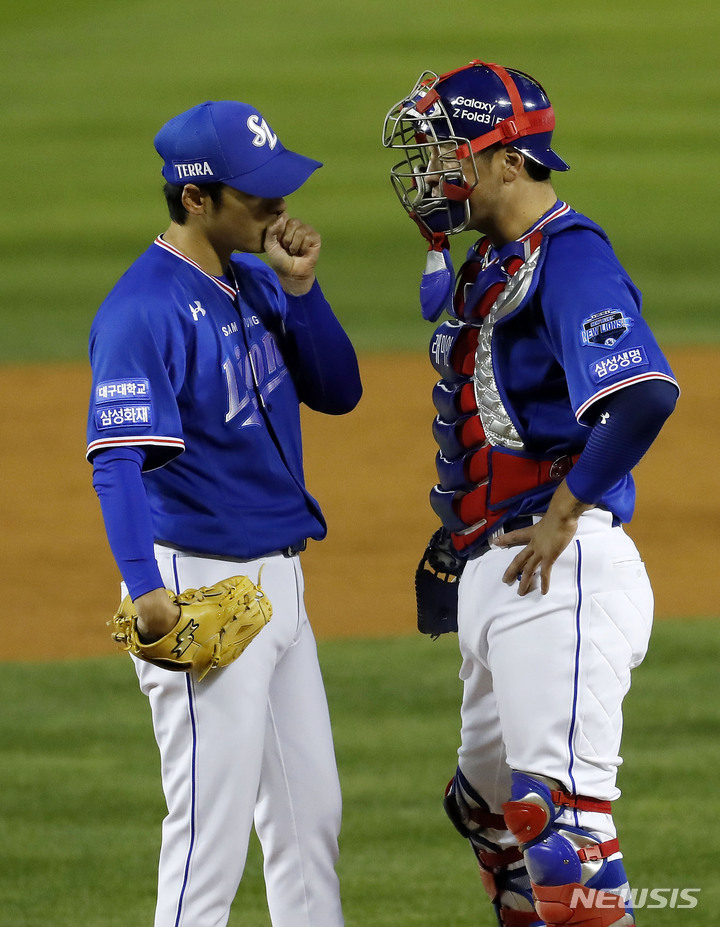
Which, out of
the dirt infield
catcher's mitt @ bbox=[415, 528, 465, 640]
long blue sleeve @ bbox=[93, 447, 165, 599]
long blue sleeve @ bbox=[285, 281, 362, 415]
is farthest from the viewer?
the dirt infield

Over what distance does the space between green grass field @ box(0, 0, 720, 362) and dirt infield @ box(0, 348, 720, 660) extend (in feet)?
7.28

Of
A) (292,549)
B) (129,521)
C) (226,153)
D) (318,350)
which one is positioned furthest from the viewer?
(318,350)

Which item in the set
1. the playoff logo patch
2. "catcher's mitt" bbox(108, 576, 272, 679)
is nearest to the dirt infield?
"catcher's mitt" bbox(108, 576, 272, 679)

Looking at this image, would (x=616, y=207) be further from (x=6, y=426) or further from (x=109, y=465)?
(x=109, y=465)

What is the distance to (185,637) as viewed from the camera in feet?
10.0

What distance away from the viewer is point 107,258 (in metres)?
17.0

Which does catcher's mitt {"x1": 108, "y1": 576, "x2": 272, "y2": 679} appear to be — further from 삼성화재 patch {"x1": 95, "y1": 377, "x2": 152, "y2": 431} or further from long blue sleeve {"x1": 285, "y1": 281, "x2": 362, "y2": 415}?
long blue sleeve {"x1": 285, "y1": 281, "x2": 362, "y2": 415}

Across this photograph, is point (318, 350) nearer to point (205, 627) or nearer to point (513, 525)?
point (513, 525)

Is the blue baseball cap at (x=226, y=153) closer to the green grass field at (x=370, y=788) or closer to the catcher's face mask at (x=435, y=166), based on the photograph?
the catcher's face mask at (x=435, y=166)

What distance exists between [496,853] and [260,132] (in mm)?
1949

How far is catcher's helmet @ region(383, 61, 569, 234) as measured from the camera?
331 cm

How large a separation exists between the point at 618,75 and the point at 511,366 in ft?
67.4

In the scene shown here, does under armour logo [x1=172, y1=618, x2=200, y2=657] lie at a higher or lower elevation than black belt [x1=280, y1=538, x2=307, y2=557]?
lower
